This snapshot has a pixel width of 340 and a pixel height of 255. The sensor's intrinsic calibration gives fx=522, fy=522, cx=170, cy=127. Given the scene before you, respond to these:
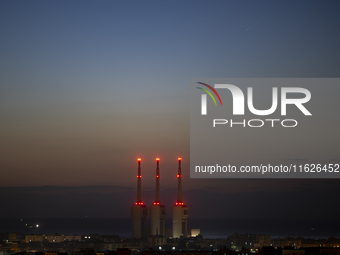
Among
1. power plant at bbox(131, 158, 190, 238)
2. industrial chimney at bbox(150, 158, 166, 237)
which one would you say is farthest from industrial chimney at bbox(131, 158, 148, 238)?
industrial chimney at bbox(150, 158, 166, 237)

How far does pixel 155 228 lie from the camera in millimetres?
43188

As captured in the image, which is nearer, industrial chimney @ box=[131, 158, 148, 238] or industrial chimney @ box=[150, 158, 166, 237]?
industrial chimney @ box=[150, 158, 166, 237]

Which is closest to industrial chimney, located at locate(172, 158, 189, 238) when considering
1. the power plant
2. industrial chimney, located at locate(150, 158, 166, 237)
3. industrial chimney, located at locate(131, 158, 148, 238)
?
the power plant

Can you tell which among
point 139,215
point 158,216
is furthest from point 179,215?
point 139,215

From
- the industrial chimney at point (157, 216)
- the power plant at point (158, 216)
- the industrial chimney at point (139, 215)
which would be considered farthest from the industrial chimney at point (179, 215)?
the industrial chimney at point (139, 215)

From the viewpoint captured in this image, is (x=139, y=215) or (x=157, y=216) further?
(x=139, y=215)

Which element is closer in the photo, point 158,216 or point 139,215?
point 158,216

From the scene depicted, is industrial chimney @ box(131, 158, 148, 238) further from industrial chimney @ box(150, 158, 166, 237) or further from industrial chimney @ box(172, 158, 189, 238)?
industrial chimney @ box(172, 158, 189, 238)

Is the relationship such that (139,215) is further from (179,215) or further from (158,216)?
(179,215)

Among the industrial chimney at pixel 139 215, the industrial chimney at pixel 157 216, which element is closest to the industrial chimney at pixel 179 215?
the industrial chimney at pixel 157 216

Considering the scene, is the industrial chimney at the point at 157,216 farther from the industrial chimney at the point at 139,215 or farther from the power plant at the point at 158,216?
the industrial chimney at the point at 139,215

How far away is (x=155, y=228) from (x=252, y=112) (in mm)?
31978

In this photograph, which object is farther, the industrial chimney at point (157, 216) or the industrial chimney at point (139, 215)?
the industrial chimney at point (139, 215)

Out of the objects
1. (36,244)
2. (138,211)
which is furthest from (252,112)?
(138,211)
